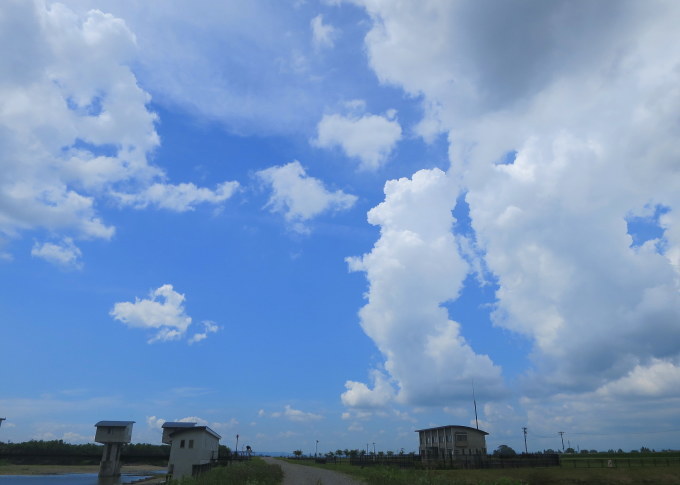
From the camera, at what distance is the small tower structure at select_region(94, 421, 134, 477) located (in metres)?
86.7

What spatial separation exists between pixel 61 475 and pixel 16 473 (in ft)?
31.4

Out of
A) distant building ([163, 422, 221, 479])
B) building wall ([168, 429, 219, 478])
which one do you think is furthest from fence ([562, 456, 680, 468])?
building wall ([168, 429, 219, 478])

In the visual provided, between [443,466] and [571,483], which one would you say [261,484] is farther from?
[443,466]

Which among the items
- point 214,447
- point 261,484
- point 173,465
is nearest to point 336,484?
point 261,484

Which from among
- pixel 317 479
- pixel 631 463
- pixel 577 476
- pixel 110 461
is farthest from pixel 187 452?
pixel 631 463

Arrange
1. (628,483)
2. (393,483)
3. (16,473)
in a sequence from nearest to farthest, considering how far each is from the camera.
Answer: (393,483) < (628,483) < (16,473)

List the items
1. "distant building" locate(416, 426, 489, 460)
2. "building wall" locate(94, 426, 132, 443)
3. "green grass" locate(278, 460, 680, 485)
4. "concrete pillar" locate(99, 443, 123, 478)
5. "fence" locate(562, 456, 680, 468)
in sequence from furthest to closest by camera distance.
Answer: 1. "concrete pillar" locate(99, 443, 123, 478)
2. "building wall" locate(94, 426, 132, 443)
3. "distant building" locate(416, 426, 489, 460)
4. "fence" locate(562, 456, 680, 468)
5. "green grass" locate(278, 460, 680, 485)

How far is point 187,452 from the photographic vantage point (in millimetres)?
63531

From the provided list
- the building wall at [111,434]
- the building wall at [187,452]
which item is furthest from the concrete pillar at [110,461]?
the building wall at [187,452]

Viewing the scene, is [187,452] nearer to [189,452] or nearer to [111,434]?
[189,452]

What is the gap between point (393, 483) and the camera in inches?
1182

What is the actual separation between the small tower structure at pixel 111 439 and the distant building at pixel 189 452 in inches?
1041

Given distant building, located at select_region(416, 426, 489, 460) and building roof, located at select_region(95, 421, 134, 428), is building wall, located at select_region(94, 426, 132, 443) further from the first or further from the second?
distant building, located at select_region(416, 426, 489, 460)

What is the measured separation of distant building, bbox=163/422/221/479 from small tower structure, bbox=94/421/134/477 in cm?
2643
